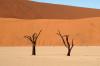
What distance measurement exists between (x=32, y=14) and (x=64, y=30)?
31621 millimetres

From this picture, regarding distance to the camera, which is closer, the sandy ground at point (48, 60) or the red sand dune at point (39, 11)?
the sandy ground at point (48, 60)

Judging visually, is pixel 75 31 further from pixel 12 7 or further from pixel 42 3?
pixel 42 3

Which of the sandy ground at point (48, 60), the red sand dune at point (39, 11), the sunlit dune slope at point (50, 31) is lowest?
the sandy ground at point (48, 60)

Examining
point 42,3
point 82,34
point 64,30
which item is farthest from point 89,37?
point 42,3

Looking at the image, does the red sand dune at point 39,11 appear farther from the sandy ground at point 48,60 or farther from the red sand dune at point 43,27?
the sandy ground at point 48,60

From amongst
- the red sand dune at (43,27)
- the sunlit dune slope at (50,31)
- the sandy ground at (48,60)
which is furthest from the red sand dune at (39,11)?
the sandy ground at (48,60)

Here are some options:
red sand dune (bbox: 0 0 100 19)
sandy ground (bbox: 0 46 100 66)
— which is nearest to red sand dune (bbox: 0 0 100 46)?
red sand dune (bbox: 0 0 100 19)

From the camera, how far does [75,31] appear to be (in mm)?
59781

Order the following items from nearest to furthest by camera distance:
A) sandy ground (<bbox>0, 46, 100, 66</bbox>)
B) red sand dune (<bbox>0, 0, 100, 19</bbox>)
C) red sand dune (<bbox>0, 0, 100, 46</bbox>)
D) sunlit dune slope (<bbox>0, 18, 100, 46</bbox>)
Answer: sandy ground (<bbox>0, 46, 100, 66</bbox>) < sunlit dune slope (<bbox>0, 18, 100, 46</bbox>) < red sand dune (<bbox>0, 0, 100, 46</bbox>) < red sand dune (<bbox>0, 0, 100, 19</bbox>)

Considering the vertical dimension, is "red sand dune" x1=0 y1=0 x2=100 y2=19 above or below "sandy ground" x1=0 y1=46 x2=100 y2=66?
above

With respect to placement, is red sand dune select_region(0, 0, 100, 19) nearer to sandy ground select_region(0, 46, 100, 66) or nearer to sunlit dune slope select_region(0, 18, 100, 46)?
sunlit dune slope select_region(0, 18, 100, 46)

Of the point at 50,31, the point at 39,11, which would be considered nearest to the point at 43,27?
the point at 50,31

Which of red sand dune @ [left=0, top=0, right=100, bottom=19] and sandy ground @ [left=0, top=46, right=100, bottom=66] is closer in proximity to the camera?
sandy ground @ [left=0, top=46, right=100, bottom=66]

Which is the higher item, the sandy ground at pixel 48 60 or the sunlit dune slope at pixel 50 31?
the sunlit dune slope at pixel 50 31
